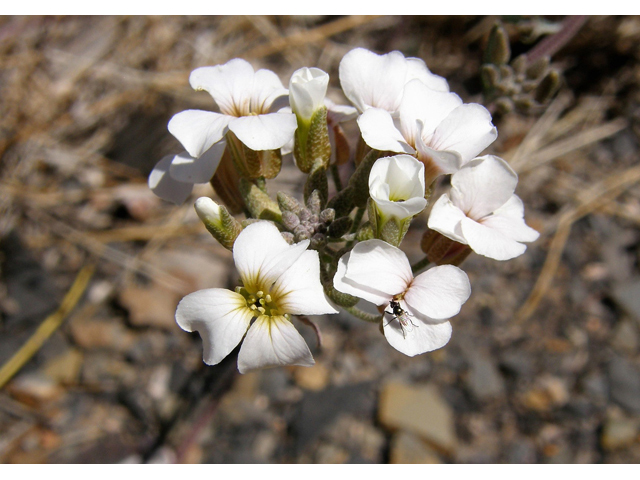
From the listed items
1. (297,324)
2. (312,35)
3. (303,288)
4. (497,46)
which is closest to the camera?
(303,288)

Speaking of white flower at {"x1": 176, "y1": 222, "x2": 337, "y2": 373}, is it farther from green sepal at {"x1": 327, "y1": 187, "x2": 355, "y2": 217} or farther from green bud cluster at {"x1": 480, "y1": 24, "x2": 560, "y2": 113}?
green bud cluster at {"x1": 480, "y1": 24, "x2": 560, "y2": 113}

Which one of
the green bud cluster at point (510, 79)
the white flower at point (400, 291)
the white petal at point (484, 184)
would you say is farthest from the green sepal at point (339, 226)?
the green bud cluster at point (510, 79)

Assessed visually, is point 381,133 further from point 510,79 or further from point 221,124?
point 510,79

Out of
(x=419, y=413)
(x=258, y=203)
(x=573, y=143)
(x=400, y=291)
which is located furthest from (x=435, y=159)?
(x=573, y=143)

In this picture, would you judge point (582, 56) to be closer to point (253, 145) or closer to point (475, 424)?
point (475, 424)

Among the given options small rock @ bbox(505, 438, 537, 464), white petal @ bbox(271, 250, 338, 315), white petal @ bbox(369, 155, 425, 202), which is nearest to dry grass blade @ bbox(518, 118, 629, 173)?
small rock @ bbox(505, 438, 537, 464)
